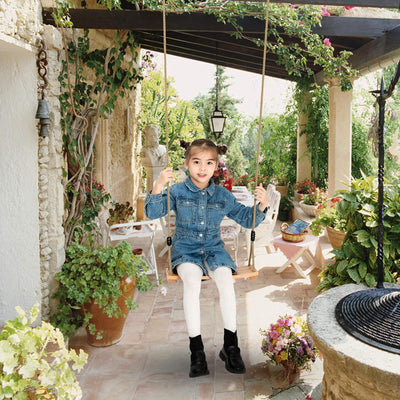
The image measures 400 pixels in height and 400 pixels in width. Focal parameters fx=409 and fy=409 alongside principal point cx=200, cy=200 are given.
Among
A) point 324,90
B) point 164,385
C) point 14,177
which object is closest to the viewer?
point 164,385

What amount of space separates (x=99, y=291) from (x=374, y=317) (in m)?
2.09

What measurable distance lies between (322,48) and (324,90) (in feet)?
13.1

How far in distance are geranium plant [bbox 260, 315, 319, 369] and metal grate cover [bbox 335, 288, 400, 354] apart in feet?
1.62

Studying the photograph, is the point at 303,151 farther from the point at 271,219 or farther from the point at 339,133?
the point at 271,219

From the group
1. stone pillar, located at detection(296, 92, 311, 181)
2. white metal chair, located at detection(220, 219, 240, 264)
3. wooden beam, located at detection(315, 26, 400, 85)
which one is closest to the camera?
wooden beam, located at detection(315, 26, 400, 85)

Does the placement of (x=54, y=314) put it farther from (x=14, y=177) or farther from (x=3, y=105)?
(x=3, y=105)

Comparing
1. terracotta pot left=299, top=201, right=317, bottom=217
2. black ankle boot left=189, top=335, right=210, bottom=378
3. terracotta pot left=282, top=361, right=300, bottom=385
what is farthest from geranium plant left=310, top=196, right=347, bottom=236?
terracotta pot left=299, top=201, right=317, bottom=217

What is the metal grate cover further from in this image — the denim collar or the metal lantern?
the metal lantern

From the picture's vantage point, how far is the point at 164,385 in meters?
2.95

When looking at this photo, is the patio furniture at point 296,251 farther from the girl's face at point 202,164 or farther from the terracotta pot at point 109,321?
the girl's face at point 202,164

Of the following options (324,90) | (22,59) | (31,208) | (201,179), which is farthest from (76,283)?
(324,90)

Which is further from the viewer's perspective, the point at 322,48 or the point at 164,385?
the point at 322,48

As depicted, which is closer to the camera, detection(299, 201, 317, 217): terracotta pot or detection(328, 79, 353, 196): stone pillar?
detection(328, 79, 353, 196): stone pillar

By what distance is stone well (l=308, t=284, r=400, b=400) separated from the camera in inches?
74.4
